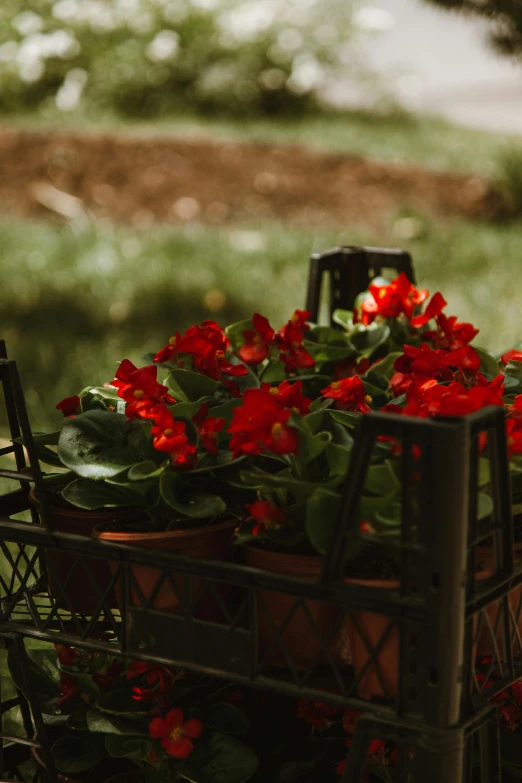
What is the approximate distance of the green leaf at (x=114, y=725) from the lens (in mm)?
1356

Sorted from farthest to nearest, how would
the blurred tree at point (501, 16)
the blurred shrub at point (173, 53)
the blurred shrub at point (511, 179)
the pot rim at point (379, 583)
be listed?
1. the blurred shrub at point (173, 53)
2. the blurred shrub at point (511, 179)
3. the blurred tree at point (501, 16)
4. the pot rim at point (379, 583)

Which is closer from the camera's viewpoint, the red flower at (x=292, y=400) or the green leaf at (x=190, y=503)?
the green leaf at (x=190, y=503)

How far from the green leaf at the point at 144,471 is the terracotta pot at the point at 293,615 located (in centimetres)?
13

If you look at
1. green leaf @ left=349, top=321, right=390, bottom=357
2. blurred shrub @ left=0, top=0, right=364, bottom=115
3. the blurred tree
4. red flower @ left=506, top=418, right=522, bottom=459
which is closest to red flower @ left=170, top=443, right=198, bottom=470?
red flower @ left=506, top=418, right=522, bottom=459

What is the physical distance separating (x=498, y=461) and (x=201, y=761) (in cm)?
59

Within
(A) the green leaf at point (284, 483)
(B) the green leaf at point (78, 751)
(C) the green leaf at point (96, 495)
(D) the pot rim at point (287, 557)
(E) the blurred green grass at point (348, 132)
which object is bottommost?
(B) the green leaf at point (78, 751)

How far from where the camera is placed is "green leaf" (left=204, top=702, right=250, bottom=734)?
1.37 m

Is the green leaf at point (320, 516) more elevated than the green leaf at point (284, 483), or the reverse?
the green leaf at point (284, 483)

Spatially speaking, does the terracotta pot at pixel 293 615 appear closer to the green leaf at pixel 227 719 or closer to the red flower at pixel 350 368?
the green leaf at pixel 227 719

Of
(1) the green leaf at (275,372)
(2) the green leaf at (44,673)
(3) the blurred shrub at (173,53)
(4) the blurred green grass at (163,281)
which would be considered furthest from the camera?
(3) the blurred shrub at (173,53)

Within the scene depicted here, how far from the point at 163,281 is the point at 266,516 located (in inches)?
155

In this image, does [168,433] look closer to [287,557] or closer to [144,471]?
[144,471]

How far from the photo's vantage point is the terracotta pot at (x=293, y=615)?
44.9 inches

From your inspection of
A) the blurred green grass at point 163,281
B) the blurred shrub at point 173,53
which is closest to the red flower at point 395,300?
the blurred green grass at point 163,281
